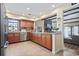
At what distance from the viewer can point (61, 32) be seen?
350cm

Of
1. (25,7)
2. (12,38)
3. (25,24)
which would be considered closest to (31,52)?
(25,7)

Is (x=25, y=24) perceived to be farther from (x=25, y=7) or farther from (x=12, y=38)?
(x=25, y=7)

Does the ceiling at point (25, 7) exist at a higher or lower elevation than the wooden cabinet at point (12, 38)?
higher

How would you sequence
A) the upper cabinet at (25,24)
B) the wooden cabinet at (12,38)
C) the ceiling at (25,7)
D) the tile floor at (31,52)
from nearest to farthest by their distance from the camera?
the ceiling at (25,7) → the tile floor at (31,52) → the wooden cabinet at (12,38) → the upper cabinet at (25,24)

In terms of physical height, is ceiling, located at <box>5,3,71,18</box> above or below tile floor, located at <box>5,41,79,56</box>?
above

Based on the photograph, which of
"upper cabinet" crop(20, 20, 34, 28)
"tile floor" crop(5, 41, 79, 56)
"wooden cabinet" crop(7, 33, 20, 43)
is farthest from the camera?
"upper cabinet" crop(20, 20, 34, 28)

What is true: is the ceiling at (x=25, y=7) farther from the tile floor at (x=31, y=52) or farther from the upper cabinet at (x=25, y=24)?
the tile floor at (x=31, y=52)

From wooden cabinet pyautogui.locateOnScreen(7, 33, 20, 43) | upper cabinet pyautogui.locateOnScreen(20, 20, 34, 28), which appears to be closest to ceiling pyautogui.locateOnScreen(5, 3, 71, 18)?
upper cabinet pyautogui.locateOnScreen(20, 20, 34, 28)

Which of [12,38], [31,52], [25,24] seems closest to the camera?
[31,52]

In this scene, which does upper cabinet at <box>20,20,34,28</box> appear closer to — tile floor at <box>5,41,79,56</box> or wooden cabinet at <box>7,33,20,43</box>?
wooden cabinet at <box>7,33,20,43</box>

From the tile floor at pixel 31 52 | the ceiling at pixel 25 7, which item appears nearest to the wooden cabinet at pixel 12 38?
the tile floor at pixel 31 52

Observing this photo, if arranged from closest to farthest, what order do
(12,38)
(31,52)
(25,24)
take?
(31,52)
(12,38)
(25,24)

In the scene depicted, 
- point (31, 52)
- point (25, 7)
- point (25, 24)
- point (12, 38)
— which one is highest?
point (25, 7)

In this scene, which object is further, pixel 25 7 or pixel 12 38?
pixel 12 38
